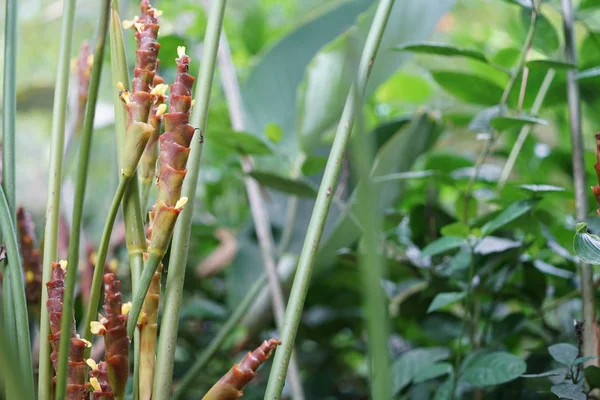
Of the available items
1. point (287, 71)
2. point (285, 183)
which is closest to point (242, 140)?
point (285, 183)

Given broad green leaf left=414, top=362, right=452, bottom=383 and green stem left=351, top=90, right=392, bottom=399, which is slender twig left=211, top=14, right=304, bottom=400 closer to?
broad green leaf left=414, top=362, right=452, bottom=383

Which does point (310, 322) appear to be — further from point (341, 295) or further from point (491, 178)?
point (491, 178)

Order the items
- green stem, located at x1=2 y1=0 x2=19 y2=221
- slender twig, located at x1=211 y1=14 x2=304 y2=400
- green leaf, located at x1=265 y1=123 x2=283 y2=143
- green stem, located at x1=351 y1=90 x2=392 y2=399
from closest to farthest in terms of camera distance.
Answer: green stem, located at x1=351 y1=90 x2=392 y2=399 → green stem, located at x1=2 y1=0 x2=19 y2=221 → slender twig, located at x1=211 y1=14 x2=304 y2=400 → green leaf, located at x1=265 y1=123 x2=283 y2=143

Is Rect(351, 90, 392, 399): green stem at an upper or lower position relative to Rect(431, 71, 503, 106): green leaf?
lower

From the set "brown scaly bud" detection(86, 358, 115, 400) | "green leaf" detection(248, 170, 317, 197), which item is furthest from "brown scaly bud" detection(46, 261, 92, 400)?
"green leaf" detection(248, 170, 317, 197)

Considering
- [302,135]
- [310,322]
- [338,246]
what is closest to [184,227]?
[338,246]

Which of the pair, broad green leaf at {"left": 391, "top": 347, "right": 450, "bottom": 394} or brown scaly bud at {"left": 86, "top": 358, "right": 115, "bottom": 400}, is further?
broad green leaf at {"left": 391, "top": 347, "right": 450, "bottom": 394}

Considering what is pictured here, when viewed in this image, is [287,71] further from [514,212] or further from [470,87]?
[514,212]
